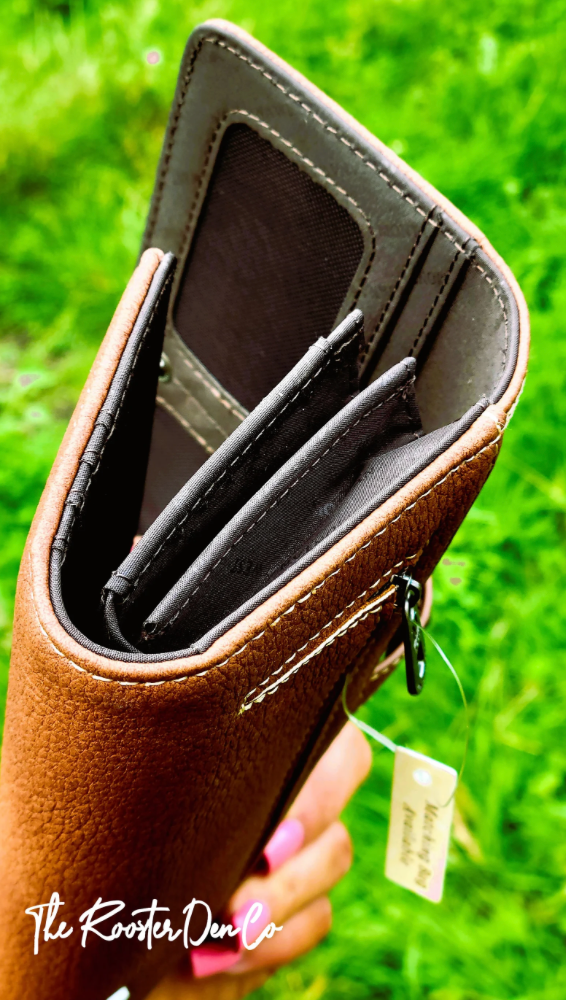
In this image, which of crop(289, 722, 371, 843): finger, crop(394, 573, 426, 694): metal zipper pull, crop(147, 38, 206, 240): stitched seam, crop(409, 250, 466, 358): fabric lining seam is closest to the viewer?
crop(394, 573, 426, 694): metal zipper pull

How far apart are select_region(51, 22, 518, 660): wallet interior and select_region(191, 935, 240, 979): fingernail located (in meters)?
0.54

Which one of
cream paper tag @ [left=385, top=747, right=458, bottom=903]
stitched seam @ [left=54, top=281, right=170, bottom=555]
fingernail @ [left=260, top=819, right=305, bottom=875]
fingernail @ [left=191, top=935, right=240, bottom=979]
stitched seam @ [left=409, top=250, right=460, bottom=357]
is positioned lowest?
fingernail @ [left=191, top=935, right=240, bottom=979]

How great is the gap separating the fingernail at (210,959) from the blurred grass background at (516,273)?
1.31 feet

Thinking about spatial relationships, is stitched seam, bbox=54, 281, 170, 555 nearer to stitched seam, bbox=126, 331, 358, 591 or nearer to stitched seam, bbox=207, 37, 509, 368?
stitched seam, bbox=126, 331, 358, 591

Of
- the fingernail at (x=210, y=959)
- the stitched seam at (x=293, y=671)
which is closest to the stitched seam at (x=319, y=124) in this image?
the stitched seam at (x=293, y=671)

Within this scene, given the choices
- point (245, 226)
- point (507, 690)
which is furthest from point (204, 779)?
point (507, 690)

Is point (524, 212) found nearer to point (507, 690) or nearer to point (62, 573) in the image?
point (507, 690)

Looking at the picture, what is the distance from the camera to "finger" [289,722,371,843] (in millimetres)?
1162

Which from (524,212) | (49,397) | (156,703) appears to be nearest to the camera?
(156,703)

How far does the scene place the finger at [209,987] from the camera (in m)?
1.01

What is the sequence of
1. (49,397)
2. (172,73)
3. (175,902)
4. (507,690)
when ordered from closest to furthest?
1. (175,902)
2. (507,690)
3. (49,397)
4. (172,73)

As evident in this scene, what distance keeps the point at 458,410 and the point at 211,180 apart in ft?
1.53

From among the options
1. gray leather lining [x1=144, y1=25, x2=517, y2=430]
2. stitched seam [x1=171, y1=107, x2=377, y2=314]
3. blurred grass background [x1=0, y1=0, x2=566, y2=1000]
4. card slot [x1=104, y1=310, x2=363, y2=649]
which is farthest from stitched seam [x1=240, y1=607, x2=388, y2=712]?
blurred grass background [x1=0, y1=0, x2=566, y2=1000]

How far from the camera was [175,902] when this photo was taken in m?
0.84
